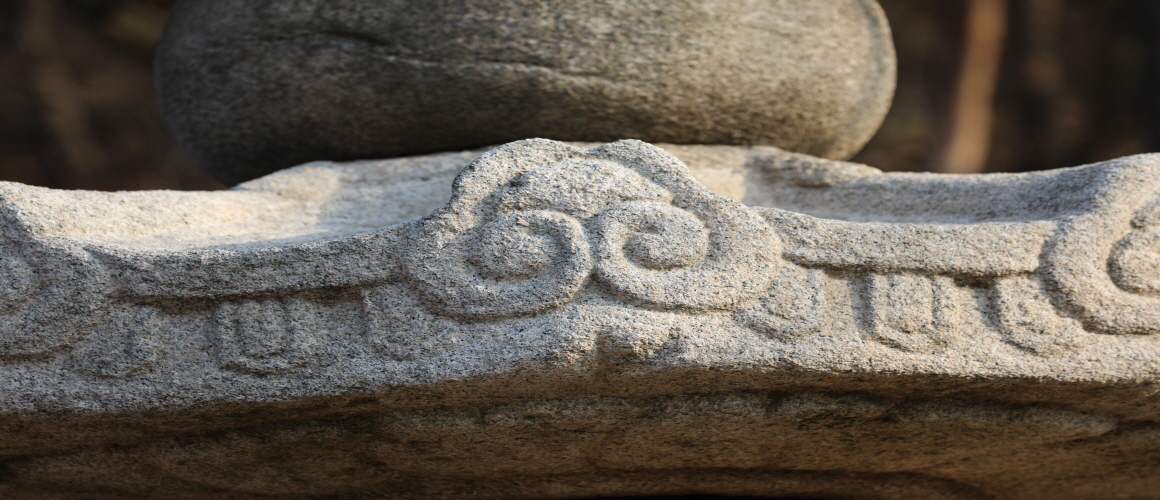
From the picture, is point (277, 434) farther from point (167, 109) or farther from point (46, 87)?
point (46, 87)

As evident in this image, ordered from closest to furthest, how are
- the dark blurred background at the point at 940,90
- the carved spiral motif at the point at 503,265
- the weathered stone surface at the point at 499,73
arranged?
the carved spiral motif at the point at 503,265, the weathered stone surface at the point at 499,73, the dark blurred background at the point at 940,90

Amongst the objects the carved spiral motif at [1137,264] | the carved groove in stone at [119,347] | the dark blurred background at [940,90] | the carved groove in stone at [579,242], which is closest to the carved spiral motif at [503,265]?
the carved groove in stone at [579,242]

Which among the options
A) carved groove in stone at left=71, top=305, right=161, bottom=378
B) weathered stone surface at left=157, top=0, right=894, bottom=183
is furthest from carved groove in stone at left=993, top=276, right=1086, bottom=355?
carved groove in stone at left=71, top=305, right=161, bottom=378

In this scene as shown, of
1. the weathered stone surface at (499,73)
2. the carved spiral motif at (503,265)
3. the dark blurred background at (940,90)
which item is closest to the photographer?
the carved spiral motif at (503,265)

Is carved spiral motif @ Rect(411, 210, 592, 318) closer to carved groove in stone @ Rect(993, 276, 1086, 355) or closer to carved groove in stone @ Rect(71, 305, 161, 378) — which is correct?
carved groove in stone @ Rect(71, 305, 161, 378)

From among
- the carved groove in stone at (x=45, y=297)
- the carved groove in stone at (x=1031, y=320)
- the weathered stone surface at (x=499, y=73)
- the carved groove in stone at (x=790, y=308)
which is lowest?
the carved groove in stone at (x=1031, y=320)

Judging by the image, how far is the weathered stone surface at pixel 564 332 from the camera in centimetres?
98


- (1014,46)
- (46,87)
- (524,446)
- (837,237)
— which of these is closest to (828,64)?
(837,237)

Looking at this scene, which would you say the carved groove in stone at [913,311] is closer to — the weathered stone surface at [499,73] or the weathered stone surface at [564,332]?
the weathered stone surface at [564,332]

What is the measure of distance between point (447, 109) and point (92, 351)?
68 cm

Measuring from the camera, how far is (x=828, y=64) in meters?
1.56

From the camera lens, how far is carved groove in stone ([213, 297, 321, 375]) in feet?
3.27

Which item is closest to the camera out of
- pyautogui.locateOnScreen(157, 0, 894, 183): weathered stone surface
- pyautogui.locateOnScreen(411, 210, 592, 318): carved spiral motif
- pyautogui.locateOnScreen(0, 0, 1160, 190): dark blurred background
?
pyautogui.locateOnScreen(411, 210, 592, 318): carved spiral motif

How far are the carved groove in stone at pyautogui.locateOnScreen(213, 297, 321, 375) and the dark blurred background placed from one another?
4.21 meters
